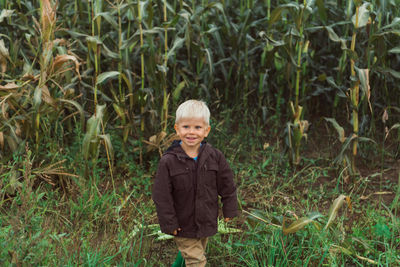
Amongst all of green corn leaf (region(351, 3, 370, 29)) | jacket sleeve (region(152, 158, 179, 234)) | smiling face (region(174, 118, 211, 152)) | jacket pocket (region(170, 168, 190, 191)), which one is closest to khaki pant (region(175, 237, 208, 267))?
jacket sleeve (region(152, 158, 179, 234))

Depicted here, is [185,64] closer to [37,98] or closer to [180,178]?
[37,98]

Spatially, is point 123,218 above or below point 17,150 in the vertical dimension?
below

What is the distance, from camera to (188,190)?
3.04m

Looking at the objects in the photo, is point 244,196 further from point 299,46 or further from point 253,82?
point 253,82

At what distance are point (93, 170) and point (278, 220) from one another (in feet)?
5.60

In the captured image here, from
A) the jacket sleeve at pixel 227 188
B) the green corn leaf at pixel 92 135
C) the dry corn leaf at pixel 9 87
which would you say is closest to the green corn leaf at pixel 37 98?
the dry corn leaf at pixel 9 87

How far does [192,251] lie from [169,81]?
272 centimetres

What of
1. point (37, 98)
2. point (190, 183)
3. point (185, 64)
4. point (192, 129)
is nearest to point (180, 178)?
point (190, 183)

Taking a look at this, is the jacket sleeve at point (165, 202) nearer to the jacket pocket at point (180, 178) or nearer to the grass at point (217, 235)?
the jacket pocket at point (180, 178)


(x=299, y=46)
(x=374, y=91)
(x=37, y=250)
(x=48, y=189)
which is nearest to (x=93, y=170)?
(x=48, y=189)

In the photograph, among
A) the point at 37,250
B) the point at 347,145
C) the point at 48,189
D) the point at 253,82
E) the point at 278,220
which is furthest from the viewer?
the point at 253,82

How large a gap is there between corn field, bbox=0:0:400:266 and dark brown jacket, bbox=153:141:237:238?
89 centimetres

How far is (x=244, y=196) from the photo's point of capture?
4562 mm

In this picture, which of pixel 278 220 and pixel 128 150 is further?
pixel 128 150
